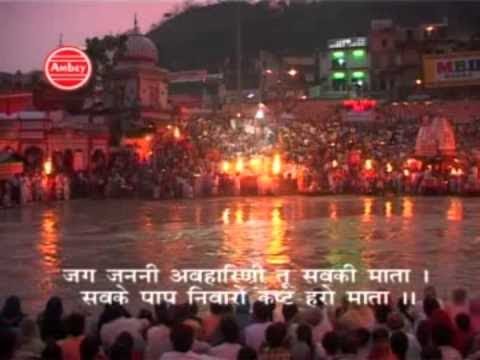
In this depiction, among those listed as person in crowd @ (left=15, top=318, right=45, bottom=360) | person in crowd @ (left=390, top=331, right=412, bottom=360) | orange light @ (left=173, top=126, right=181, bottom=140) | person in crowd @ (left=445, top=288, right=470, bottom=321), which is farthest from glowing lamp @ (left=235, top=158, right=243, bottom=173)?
person in crowd @ (left=390, top=331, right=412, bottom=360)

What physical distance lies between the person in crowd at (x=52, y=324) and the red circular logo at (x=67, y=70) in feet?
79.4

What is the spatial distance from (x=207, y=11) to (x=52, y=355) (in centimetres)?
6635

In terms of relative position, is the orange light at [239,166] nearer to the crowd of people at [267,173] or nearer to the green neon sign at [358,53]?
the crowd of people at [267,173]

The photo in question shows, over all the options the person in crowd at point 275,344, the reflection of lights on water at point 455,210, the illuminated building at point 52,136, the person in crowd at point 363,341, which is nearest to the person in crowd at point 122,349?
the person in crowd at point 275,344

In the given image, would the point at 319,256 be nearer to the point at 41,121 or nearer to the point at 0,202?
the point at 0,202

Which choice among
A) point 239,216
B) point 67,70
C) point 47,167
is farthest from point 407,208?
point 67,70

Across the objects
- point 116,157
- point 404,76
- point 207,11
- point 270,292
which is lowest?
point 270,292

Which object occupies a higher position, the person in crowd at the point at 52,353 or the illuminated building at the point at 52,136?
the illuminated building at the point at 52,136

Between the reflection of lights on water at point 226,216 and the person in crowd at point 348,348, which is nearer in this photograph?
the person in crowd at point 348,348

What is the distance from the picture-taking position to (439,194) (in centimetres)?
2725

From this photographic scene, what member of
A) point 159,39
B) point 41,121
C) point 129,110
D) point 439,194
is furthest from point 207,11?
point 439,194

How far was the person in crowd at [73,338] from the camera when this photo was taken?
566 centimetres

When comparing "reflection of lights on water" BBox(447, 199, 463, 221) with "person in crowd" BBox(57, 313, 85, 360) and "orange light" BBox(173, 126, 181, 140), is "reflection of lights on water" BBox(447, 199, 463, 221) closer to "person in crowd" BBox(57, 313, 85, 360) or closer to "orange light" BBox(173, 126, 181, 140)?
"orange light" BBox(173, 126, 181, 140)

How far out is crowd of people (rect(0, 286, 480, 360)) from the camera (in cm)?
538
